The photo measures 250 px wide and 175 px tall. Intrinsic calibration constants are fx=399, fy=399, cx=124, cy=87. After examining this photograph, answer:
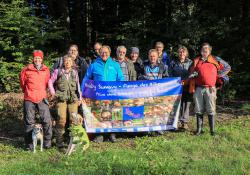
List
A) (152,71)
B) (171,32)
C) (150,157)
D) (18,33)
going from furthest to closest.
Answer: (171,32) < (18,33) < (152,71) < (150,157)

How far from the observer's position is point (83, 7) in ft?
75.7

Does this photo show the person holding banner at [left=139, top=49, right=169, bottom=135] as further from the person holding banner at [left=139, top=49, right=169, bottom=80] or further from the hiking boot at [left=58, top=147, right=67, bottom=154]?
the hiking boot at [left=58, top=147, right=67, bottom=154]

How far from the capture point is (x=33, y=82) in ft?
26.8

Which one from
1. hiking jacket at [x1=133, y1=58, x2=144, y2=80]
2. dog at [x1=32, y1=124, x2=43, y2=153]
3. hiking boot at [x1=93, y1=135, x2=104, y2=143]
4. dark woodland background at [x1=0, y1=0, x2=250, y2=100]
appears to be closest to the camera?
dog at [x1=32, y1=124, x2=43, y2=153]

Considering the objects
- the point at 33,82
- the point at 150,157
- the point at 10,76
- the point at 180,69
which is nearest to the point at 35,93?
the point at 33,82

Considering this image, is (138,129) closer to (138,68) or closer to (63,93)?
(138,68)

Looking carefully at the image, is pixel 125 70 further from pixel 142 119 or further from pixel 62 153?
pixel 62 153

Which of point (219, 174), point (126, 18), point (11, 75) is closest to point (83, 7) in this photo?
point (126, 18)

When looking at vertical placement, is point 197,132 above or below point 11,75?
below

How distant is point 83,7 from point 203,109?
1543cm

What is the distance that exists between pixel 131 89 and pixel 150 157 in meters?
2.22

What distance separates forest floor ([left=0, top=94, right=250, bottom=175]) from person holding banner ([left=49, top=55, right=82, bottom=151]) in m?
0.42

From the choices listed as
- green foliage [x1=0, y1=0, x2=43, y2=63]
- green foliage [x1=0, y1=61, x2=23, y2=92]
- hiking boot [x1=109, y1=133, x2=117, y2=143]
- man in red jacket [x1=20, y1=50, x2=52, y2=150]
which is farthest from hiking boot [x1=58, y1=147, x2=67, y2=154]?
green foliage [x1=0, y1=0, x2=43, y2=63]

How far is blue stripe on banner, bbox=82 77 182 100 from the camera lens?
29.2 feet
